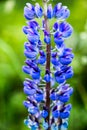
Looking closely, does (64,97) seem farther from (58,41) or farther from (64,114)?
(58,41)

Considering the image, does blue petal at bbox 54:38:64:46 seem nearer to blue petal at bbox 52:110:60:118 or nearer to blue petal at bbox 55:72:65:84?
blue petal at bbox 55:72:65:84

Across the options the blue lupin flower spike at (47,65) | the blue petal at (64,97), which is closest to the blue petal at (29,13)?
the blue lupin flower spike at (47,65)

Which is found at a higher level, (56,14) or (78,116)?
(56,14)

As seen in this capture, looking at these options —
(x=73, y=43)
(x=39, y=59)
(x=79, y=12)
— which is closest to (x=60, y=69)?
(x=39, y=59)

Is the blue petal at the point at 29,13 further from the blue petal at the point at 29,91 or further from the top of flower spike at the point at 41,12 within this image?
the blue petal at the point at 29,91

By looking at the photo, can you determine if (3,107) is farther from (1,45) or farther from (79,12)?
(79,12)

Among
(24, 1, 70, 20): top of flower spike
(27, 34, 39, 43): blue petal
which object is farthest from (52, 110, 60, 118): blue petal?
(24, 1, 70, 20): top of flower spike

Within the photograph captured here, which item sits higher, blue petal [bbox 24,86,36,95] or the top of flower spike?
the top of flower spike

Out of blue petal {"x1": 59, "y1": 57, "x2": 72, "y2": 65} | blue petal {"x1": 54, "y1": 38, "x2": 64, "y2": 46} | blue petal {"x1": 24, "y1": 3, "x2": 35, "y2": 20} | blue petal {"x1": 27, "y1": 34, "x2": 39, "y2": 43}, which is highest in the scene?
blue petal {"x1": 24, "y1": 3, "x2": 35, "y2": 20}
